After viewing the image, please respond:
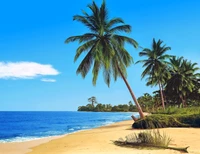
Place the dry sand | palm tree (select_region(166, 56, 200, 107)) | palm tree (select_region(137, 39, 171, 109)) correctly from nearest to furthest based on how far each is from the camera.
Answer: the dry sand, palm tree (select_region(137, 39, 171, 109)), palm tree (select_region(166, 56, 200, 107))

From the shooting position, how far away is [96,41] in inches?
979

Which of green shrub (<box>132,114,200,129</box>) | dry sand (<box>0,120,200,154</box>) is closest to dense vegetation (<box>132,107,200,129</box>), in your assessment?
green shrub (<box>132,114,200,129</box>)

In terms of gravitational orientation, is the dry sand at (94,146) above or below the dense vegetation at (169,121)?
below

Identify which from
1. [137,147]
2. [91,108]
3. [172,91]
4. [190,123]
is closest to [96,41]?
[190,123]

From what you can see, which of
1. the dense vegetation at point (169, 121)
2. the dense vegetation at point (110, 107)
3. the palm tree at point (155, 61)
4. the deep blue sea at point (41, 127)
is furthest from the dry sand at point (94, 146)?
the dense vegetation at point (110, 107)

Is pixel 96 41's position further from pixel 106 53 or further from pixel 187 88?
pixel 187 88

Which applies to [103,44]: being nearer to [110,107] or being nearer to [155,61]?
[155,61]

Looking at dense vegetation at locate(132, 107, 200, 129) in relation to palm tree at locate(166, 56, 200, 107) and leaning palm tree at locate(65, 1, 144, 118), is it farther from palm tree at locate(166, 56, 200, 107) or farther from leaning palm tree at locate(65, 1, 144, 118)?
palm tree at locate(166, 56, 200, 107)

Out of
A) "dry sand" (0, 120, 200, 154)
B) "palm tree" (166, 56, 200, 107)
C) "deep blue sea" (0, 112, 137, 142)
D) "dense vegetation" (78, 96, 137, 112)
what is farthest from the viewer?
"dense vegetation" (78, 96, 137, 112)

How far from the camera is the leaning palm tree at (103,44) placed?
24188mm

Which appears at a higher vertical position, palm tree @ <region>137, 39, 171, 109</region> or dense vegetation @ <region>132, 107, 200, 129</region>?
palm tree @ <region>137, 39, 171, 109</region>

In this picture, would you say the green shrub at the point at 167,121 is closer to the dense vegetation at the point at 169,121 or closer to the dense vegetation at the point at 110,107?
the dense vegetation at the point at 169,121

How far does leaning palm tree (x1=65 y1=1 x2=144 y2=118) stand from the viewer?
24188 mm

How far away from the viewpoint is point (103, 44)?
79.9ft
